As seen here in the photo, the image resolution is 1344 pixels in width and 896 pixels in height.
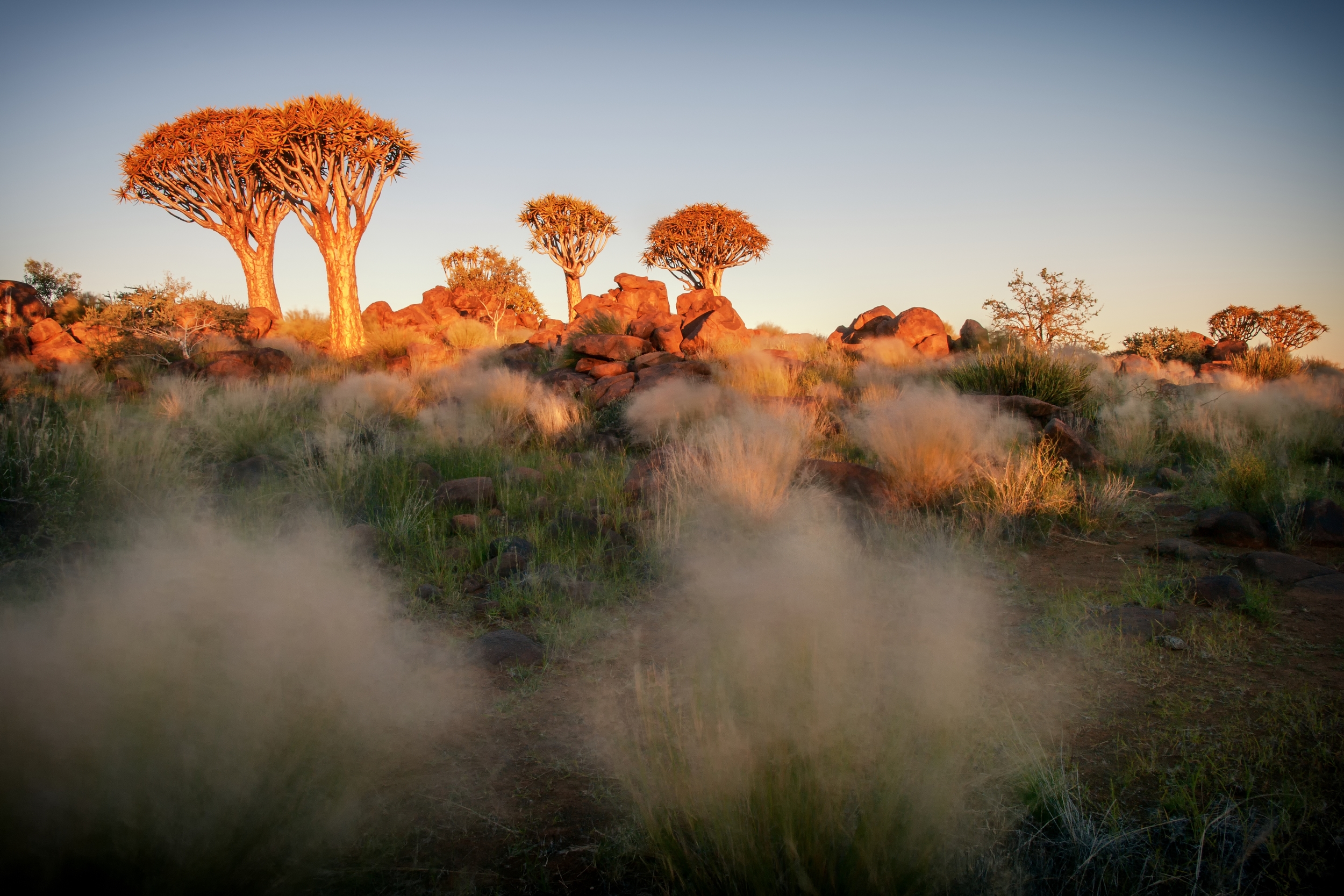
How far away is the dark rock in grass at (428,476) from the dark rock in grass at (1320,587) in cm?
572

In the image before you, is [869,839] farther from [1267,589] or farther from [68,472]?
[68,472]

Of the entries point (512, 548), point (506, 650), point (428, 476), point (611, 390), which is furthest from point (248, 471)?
point (611, 390)

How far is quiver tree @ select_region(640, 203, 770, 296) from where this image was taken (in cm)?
2944

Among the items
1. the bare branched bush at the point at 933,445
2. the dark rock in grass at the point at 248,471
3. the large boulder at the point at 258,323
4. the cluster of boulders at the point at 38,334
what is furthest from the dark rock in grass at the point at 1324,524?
the large boulder at the point at 258,323

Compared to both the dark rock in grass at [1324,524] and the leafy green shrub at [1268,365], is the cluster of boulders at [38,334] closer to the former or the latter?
the dark rock in grass at [1324,524]

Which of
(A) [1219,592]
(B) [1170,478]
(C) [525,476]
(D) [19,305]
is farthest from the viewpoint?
(D) [19,305]

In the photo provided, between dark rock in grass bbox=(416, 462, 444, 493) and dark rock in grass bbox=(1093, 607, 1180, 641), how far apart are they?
4.76 meters

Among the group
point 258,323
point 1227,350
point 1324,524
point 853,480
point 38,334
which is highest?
point 258,323

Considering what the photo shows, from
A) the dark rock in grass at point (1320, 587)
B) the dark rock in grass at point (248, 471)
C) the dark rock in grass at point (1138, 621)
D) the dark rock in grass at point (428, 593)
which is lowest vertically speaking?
the dark rock in grass at point (1138, 621)

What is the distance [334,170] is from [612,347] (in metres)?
9.07

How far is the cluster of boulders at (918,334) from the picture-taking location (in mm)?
14375

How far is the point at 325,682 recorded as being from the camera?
226 centimetres

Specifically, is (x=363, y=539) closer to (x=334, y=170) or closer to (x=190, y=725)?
(x=190, y=725)

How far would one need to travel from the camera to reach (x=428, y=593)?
381cm
